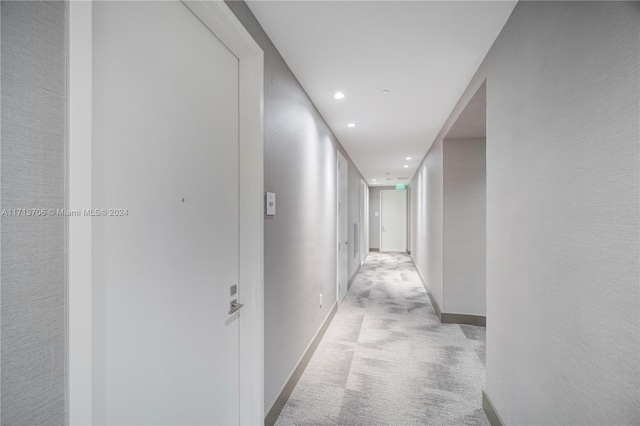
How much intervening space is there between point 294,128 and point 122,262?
1626 mm

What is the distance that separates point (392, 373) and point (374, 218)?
869 cm

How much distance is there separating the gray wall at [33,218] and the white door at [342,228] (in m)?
3.65

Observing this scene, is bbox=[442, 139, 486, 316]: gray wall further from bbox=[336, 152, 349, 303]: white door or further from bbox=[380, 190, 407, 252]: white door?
bbox=[380, 190, 407, 252]: white door

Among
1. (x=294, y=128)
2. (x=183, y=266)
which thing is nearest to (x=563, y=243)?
(x=183, y=266)

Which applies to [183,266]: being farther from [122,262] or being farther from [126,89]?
[126,89]

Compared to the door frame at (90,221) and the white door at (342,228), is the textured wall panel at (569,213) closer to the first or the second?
the door frame at (90,221)

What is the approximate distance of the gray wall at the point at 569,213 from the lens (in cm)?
79

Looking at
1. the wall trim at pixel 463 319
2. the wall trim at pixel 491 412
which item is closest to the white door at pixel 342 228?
the wall trim at pixel 463 319

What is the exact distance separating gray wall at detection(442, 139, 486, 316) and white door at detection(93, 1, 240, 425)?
2.94 metres

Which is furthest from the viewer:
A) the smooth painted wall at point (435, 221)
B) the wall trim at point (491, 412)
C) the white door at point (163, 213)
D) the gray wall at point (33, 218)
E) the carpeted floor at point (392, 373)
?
the smooth painted wall at point (435, 221)

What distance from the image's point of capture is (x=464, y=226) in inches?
140

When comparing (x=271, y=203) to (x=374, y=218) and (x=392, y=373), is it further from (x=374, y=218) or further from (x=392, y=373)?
(x=374, y=218)

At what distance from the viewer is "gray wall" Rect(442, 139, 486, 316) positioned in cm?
351

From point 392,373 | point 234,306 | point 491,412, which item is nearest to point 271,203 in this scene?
point 234,306
